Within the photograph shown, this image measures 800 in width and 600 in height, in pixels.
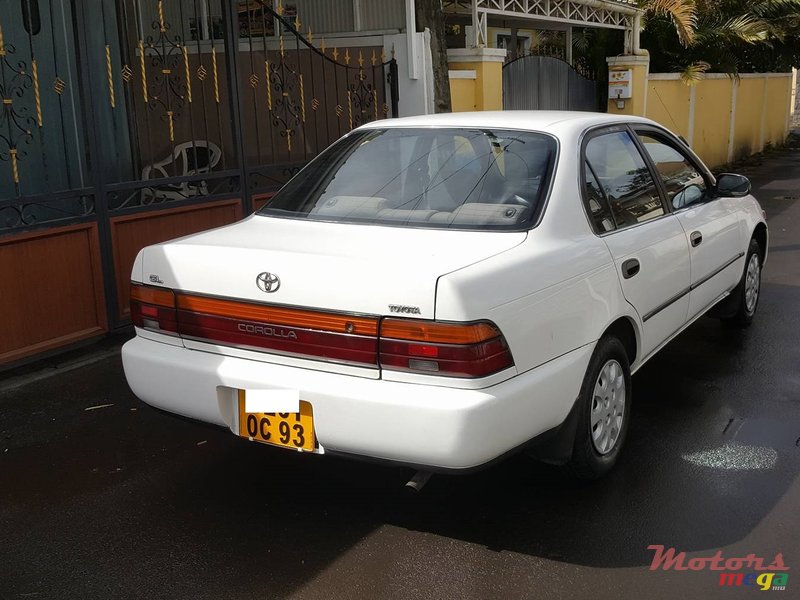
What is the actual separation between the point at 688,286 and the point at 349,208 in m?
1.96

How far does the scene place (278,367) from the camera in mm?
3506

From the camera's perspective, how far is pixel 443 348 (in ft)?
10.5

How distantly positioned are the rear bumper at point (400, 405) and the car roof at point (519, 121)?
3.82ft

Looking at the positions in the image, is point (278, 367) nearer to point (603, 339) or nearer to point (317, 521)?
point (317, 521)

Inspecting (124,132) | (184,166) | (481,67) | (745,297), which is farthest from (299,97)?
(745,297)

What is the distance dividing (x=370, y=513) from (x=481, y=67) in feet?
26.1

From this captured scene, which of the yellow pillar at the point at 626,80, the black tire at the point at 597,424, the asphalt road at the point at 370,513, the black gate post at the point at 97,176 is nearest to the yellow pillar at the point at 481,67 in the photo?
the yellow pillar at the point at 626,80

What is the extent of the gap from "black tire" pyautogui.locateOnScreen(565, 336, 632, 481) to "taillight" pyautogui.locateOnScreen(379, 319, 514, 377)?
0.65 m

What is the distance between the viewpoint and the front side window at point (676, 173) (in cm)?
506

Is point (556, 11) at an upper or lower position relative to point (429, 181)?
upper

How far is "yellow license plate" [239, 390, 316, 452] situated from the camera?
11.2ft

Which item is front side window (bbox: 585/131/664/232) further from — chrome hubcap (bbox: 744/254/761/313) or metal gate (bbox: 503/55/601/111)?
metal gate (bbox: 503/55/601/111)

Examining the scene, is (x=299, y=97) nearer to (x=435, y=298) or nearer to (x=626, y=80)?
(x=435, y=298)

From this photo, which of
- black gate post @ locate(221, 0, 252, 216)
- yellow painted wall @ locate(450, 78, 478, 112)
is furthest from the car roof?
yellow painted wall @ locate(450, 78, 478, 112)
